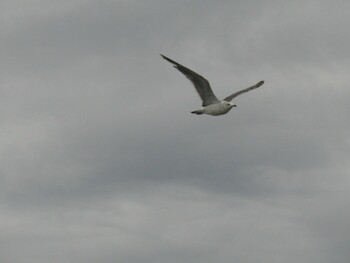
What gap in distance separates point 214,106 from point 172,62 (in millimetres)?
11450

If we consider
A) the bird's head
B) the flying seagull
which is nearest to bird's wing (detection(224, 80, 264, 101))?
the bird's head

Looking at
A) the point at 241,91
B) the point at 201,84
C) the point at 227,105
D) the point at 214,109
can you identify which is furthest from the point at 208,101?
the point at 241,91

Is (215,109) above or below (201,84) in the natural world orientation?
below

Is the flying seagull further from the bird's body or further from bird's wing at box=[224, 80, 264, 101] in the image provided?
bird's wing at box=[224, 80, 264, 101]

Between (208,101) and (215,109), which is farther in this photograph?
(208,101)

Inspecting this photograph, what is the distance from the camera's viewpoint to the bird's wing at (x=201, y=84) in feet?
367

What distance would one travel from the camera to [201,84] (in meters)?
116

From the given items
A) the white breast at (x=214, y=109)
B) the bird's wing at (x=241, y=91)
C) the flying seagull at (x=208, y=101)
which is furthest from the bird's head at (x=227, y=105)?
the bird's wing at (x=241, y=91)


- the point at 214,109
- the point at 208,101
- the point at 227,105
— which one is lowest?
the point at 214,109

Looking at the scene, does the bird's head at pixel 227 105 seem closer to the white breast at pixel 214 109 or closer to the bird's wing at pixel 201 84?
the white breast at pixel 214 109

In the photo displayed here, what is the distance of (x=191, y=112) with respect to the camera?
384 feet

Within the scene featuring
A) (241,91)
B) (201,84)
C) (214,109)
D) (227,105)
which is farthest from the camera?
(241,91)

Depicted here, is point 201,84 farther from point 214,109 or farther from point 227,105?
point 227,105

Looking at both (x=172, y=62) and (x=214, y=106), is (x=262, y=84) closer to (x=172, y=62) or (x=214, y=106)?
(x=214, y=106)
